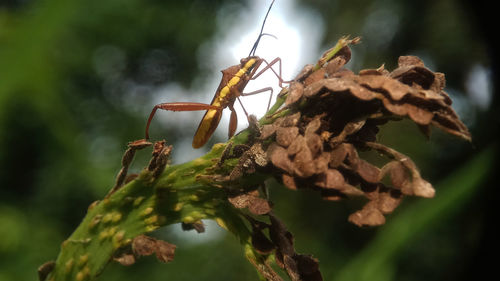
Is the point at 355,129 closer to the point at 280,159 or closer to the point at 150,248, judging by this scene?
the point at 280,159

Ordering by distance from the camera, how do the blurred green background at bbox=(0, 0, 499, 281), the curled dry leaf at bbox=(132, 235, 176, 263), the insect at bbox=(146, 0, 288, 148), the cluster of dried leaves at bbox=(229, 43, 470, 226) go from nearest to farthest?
the cluster of dried leaves at bbox=(229, 43, 470, 226) → the curled dry leaf at bbox=(132, 235, 176, 263) → the insect at bbox=(146, 0, 288, 148) → the blurred green background at bbox=(0, 0, 499, 281)

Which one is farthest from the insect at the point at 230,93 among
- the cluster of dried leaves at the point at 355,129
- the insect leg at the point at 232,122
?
the cluster of dried leaves at the point at 355,129

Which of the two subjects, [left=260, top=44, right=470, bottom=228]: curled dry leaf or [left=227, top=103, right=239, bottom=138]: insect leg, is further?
[left=227, top=103, right=239, bottom=138]: insect leg

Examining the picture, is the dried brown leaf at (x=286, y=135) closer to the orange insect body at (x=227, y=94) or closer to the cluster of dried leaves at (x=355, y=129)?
the cluster of dried leaves at (x=355, y=129)

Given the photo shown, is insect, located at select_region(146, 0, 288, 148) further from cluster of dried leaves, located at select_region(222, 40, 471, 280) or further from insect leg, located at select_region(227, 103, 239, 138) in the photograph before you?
cluster of dried leaves, located at select_region(222, 40, 471, 280)

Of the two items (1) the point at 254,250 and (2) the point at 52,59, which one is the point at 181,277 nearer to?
(2) the point at 52,59

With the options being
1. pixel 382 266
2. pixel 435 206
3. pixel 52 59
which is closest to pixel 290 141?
pixel 382 266

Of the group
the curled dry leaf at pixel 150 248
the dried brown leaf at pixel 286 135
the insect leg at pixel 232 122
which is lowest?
the curled dry leaf at pixel 150 248

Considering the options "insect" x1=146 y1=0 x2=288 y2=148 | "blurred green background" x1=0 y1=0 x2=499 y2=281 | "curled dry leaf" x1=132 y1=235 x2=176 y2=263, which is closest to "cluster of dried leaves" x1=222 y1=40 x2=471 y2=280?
"curled dry leaf" x1=132 y1=235 x2=176 y2=263

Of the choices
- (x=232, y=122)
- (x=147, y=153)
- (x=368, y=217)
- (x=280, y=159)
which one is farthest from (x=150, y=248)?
(x=147, y=153)
